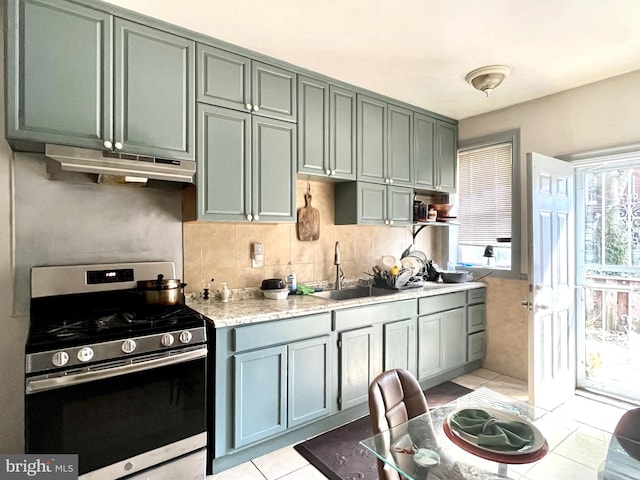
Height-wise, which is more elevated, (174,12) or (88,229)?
(174,12)

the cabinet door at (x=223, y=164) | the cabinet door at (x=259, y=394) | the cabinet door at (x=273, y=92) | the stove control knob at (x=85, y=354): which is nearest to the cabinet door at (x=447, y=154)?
the cabinet door at (x=273, y=92)

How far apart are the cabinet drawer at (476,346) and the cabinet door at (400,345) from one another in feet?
2.68

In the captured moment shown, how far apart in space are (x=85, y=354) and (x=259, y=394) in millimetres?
963

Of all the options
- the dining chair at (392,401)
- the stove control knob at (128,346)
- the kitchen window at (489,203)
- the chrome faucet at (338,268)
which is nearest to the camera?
the dining chair at (392,401)

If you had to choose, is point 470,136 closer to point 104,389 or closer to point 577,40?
point 577,40

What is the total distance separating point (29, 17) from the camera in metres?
1.70

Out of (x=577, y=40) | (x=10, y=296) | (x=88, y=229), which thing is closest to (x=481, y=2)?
(x=577, y=40)

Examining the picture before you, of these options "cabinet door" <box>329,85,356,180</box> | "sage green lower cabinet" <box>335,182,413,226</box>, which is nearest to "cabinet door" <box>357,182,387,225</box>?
"sage green lower cabinet" <box>335,182,413,226</box>

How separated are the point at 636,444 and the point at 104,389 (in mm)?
2172

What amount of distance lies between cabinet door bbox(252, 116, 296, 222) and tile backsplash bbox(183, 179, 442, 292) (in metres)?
0.33

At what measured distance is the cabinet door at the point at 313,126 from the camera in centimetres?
263

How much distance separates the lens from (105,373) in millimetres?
1585

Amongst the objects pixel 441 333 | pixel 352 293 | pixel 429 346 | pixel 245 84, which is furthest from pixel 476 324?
pixel 245 84

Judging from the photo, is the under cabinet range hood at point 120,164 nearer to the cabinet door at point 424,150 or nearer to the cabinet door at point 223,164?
the cabinet door at point 223,164
